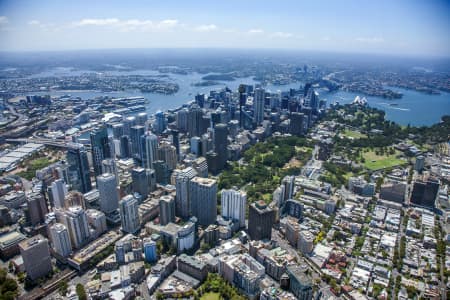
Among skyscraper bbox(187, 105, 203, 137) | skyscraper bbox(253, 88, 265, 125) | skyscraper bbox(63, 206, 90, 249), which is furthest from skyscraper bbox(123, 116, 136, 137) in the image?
skyscraper bbox(63, 206, 90, 249)

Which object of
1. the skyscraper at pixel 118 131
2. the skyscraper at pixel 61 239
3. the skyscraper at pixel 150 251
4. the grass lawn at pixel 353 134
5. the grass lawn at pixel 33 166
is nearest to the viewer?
the skyscraper at pixel 61 239

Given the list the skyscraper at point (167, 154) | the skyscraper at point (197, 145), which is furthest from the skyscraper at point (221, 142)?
the skyscraper at point (167, 154)

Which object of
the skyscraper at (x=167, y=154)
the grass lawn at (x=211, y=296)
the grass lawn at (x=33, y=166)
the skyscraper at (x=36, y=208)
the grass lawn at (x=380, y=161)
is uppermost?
the skyscraper at (x=167, y=154)

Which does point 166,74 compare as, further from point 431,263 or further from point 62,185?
point 431,263

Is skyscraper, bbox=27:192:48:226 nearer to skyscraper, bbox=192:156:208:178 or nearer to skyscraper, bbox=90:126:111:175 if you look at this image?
skyscraper, bbox=90:126:111:175

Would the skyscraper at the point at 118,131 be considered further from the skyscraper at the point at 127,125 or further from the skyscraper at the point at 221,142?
the skyscraper at the point at 221,142

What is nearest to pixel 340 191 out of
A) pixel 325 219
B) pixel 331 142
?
pixel 325 219

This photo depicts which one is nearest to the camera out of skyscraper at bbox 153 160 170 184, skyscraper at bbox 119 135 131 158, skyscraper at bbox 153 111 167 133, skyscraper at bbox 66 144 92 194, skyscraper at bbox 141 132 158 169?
skyscraper at bbox 66 144 92 194
